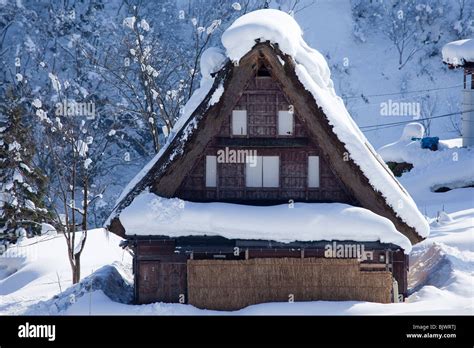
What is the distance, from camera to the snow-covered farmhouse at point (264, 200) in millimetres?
19812

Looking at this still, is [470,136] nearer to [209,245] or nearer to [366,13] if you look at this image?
[209,245]

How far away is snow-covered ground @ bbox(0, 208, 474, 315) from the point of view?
63.4 ft

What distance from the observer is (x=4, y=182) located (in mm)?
34594

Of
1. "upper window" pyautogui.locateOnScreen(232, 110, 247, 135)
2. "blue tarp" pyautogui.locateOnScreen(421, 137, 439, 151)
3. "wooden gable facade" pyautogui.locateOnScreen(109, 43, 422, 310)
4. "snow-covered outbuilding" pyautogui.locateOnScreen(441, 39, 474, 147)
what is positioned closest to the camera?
"wooden gable facade" pyautogui.locateOnScreen(109, 43, 422, 310)

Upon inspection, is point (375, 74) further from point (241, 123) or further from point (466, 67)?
point (241, 123)

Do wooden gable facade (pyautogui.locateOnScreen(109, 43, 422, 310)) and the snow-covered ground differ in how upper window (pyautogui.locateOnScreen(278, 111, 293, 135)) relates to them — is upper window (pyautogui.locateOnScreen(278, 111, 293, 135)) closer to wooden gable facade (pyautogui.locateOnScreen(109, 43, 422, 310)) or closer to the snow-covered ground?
wooden gable facade (pyautogui.locateOnScreen(109, 43, 422, 310))

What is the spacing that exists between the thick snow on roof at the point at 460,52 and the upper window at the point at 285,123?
74.3 ft

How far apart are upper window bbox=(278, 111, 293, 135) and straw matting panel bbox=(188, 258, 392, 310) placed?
309 centimetres

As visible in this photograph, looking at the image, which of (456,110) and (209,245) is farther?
(456,110)

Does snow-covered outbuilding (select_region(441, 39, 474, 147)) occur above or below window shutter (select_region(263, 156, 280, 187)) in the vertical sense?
above

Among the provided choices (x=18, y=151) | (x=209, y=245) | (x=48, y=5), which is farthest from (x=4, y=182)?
(x=48, y=5)

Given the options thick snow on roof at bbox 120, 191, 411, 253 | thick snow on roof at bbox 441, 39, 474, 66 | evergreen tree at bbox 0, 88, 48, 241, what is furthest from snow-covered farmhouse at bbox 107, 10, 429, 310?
thick snow on roof at bbox 441, 39, 474, 66

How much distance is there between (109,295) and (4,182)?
14532 millimetres
